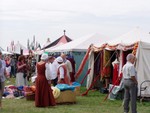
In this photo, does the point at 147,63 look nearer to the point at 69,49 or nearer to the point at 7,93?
the point at 7,93

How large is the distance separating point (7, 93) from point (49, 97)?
3633 millimetres

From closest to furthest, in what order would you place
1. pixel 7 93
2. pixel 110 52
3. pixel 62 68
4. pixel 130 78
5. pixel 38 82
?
pixel 130 78
pixel 38 82
pixel 62 68
pixel 7 93
pixel 110 52

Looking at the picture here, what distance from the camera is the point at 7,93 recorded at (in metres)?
14.6

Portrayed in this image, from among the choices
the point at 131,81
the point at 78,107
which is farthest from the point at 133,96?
the point at 78,107

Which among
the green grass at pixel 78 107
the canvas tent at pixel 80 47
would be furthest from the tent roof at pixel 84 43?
the green grass at pixel 78 107

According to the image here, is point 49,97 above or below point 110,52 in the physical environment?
below

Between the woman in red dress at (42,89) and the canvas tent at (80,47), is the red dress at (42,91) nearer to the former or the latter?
the woman in red dress at (42,89)

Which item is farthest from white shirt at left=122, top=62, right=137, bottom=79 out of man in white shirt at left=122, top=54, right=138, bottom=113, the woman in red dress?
the woman in red dress

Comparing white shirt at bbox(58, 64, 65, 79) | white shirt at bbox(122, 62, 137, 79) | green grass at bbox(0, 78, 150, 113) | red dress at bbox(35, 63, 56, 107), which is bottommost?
green grass at bbox(0, 78, 150, 113)

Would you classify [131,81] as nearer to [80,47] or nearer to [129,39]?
[129,39]

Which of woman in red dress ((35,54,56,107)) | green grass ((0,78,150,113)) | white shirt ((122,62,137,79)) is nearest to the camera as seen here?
white shirt ((122,62,137,79))

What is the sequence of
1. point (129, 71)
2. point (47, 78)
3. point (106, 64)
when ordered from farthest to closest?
point (106, 64) → point (47, 78) → point (129, 71)

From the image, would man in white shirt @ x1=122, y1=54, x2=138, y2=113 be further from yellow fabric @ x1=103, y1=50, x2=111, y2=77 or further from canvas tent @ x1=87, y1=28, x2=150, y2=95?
yellow fabric @ x1=103, y1=50, x2=111, y2=77

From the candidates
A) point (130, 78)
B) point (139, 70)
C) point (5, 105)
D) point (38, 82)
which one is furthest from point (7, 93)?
point (130, 78)
